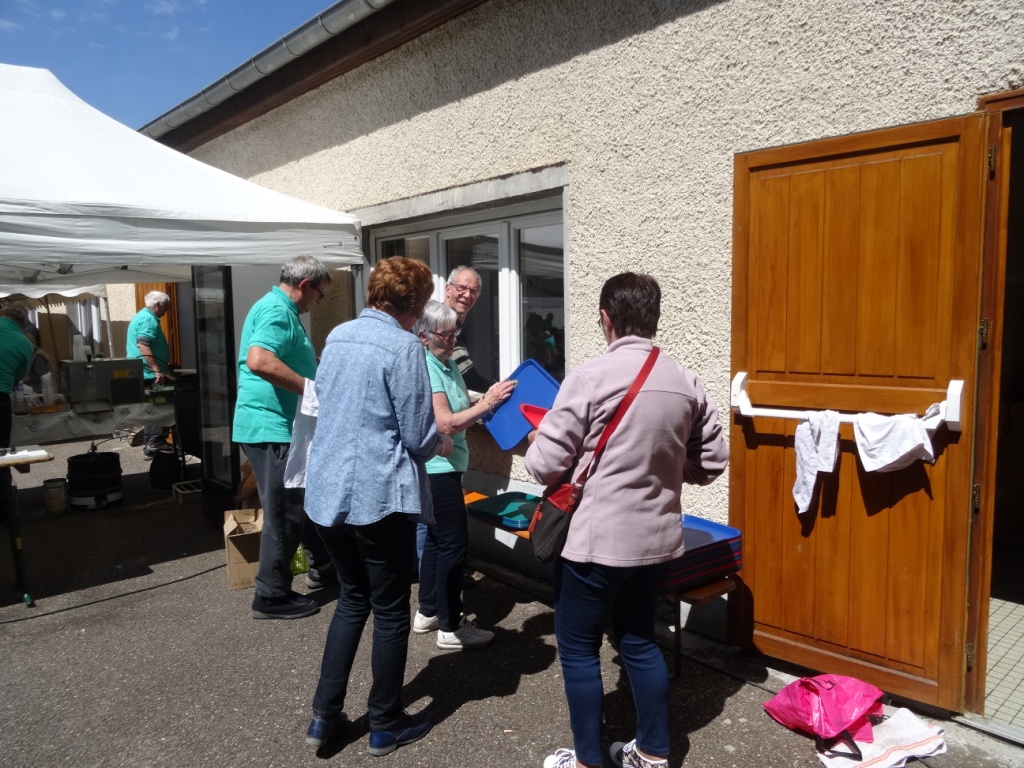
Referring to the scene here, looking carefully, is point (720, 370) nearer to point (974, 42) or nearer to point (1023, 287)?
point (974, 42)

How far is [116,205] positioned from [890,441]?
415cm

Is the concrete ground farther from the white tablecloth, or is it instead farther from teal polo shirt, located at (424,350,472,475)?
the white tablecloth

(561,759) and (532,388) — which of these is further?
(532,388)

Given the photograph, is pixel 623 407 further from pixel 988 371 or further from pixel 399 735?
pixel 399 735

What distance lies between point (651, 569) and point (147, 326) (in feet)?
23.8

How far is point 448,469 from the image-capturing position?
3395 mm

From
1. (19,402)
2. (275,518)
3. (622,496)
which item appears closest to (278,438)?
(275,518)

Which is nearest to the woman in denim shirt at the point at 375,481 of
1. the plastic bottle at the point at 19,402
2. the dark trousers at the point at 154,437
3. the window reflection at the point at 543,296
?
the window reflection at the point at 543,296

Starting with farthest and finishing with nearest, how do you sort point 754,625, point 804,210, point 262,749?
1. point 754,625
2. point 804,210
3. point 262,749

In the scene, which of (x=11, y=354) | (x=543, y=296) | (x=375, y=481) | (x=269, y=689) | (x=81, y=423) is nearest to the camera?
(x=375, y=481)

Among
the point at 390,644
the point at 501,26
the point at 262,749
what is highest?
the point at 501,26

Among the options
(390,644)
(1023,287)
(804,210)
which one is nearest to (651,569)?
(390,644)

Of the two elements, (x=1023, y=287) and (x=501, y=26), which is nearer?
(x=501, y=26)

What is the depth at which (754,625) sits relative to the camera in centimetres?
338
